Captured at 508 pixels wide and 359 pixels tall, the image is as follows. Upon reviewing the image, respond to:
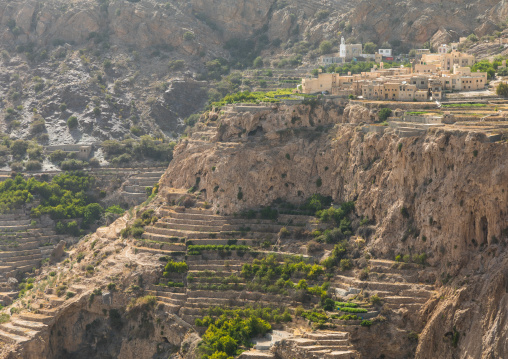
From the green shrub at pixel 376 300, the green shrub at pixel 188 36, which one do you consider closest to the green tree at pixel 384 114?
the green shrub at pixel 376 300

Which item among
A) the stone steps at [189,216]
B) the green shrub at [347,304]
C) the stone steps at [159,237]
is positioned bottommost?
the green shrub at [347,304]

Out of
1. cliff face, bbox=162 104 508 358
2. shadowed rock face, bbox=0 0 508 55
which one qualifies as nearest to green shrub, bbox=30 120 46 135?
shadowed rock face, bbox=0 0 508 55

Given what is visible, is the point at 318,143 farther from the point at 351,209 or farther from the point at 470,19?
the point at 470,19

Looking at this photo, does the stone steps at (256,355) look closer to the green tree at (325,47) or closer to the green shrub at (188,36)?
the green tree at (325,47)

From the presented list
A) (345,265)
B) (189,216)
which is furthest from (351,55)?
(345,265)

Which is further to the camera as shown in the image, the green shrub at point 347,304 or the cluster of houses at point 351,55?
the cluster of houses at point 351,55

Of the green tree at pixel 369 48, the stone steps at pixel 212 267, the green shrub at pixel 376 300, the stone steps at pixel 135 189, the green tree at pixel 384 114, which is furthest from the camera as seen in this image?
the green tree at pixel 369 48
